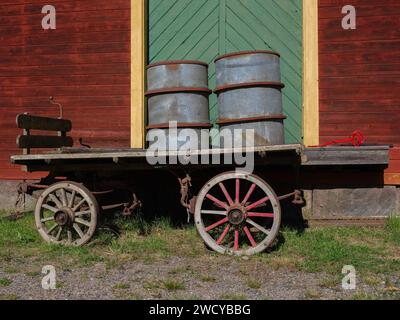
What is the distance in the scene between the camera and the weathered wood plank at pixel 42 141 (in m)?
5.03

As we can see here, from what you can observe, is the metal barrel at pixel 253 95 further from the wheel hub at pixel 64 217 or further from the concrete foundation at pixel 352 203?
the wheel hub at pixel 64 217

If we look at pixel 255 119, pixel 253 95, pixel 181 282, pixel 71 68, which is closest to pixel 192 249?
pixel 181 282

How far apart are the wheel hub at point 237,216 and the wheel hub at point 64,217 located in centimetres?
179

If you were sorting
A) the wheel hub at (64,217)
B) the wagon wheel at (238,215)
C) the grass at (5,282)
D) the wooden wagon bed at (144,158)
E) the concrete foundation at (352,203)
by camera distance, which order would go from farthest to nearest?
the concrete foundation at (352,203)
the wheel hub at (64,217)
the wooden wagon bed at (144,158)
the wagon wheel at (238,215)
the grass at (5,282)

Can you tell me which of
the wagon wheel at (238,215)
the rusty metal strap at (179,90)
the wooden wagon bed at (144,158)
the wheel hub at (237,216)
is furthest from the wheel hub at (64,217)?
the wheel hub at (237,216)

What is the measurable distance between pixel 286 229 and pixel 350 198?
1.09m

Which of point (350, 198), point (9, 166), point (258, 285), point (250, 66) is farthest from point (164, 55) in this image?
point (258, 285)

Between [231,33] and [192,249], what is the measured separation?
3.44 metres

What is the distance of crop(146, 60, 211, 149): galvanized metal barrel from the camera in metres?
4.88
